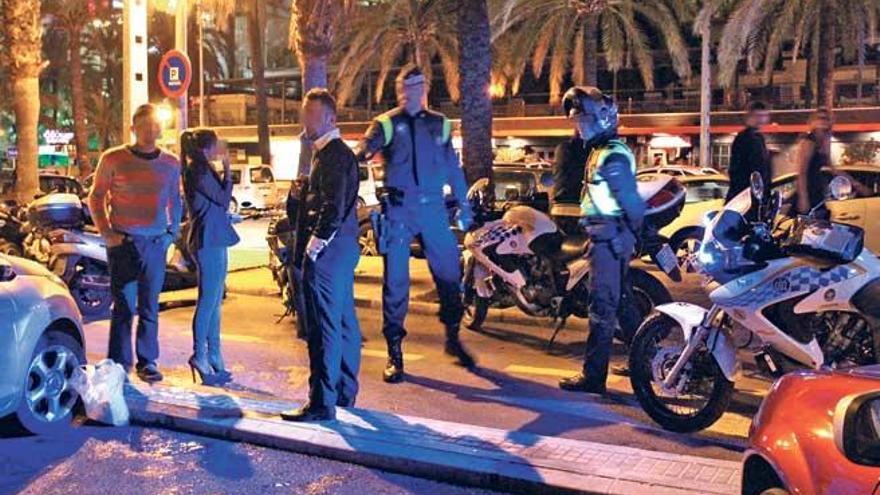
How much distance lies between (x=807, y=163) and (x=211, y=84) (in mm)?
45600

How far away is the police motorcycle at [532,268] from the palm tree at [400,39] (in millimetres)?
23043

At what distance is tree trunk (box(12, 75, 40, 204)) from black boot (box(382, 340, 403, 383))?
1666 cm

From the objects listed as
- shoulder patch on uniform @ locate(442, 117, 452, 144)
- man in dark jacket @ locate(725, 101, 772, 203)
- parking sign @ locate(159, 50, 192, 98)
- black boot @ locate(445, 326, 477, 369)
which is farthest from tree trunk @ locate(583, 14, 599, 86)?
shoulder patch on uniform @ locate(442, 117, 452, 144)

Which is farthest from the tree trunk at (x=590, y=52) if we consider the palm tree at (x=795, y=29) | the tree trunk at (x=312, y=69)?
the tree trunk at (x=312, y=69)

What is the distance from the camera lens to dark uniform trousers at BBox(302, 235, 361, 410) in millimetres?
5855

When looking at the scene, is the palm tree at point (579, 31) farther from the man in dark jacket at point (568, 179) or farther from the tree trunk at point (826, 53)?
the man in dark jacket at point (568, 179)

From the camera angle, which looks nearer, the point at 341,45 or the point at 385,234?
the point at 385,234

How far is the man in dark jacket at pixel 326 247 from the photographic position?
5.77 m

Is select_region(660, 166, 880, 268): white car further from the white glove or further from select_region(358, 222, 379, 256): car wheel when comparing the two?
the white glove

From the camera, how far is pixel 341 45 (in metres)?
37.1

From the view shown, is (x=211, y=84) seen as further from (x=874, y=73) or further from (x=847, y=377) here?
(x=847, y=377)

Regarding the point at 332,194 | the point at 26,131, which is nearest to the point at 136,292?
the point at 332,194

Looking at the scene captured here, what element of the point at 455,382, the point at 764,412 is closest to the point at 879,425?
the point at 764,412

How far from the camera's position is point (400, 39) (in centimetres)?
3412
